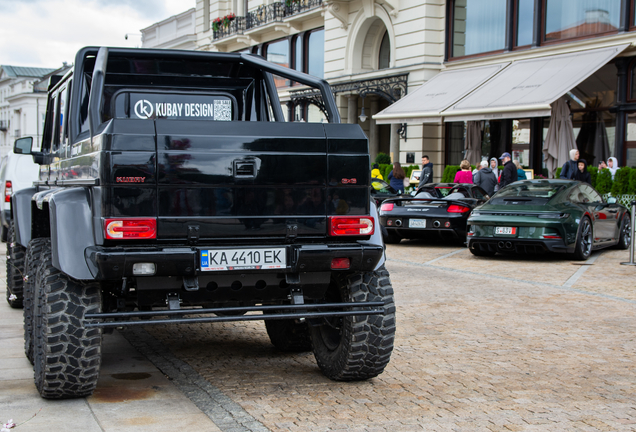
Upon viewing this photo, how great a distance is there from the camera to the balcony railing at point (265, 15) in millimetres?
29986

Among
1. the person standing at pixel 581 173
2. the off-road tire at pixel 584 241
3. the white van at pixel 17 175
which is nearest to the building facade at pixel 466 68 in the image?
the person standing at pixel 581 173

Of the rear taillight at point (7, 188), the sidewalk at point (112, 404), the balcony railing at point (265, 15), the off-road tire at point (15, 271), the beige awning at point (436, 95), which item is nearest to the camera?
the sidewalk at point (112, 404)

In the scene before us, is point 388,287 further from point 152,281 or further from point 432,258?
point 432,258

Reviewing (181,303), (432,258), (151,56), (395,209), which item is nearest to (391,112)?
(395,209)

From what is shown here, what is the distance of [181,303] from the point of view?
478cm

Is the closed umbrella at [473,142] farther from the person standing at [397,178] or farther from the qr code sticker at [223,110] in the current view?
the qr code sticker at [223,110]

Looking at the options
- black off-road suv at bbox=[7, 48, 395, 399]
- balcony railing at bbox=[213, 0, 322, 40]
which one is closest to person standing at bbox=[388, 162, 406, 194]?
balcony railing at bbox=[213, 0, 322, 40]

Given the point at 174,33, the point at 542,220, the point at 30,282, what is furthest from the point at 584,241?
the point at 174,33

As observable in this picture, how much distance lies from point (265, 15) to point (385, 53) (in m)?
7.11

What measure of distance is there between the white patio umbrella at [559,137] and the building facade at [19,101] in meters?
76.9

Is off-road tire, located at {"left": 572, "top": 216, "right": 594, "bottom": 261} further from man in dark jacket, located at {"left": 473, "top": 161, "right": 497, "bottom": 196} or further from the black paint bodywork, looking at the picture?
the black paint bodywork

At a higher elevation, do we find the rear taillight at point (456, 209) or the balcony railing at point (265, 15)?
the balcony railing at point (265, 15)

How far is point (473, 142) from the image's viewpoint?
2322 centimetres

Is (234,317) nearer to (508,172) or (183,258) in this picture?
(183,258)
